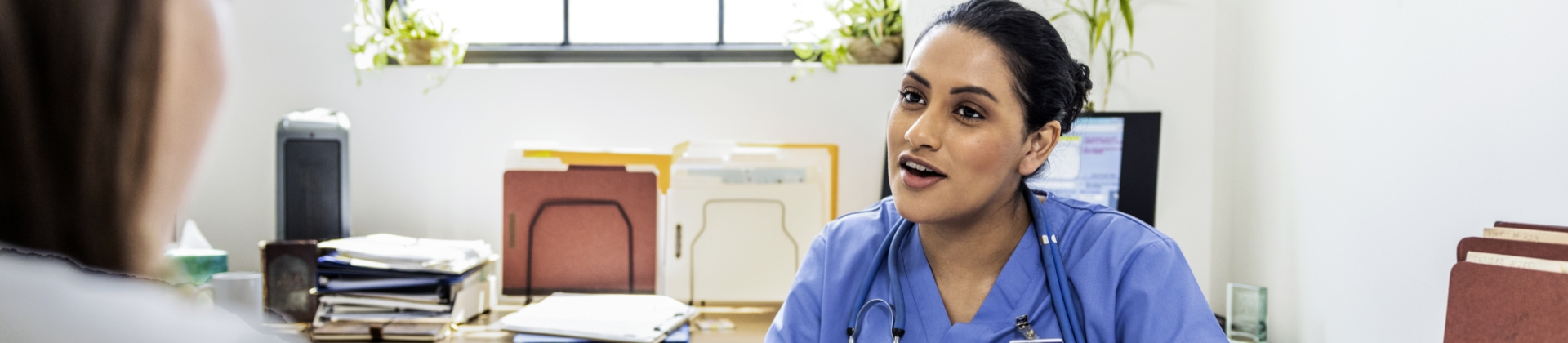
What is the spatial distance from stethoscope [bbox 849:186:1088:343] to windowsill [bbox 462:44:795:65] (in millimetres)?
970

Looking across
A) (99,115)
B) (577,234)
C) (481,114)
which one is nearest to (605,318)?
(577,234)

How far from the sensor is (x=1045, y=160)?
42.4 inches

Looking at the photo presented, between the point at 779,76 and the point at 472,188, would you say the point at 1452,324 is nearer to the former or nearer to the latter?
the point at 779,76

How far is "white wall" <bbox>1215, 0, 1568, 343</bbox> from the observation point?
863 mm

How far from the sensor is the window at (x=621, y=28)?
6.71ft

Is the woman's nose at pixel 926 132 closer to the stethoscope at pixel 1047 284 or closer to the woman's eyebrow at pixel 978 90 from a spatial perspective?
the woman's eyebrow at pixel 978 90

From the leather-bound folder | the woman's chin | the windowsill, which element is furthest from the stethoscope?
the windowsill

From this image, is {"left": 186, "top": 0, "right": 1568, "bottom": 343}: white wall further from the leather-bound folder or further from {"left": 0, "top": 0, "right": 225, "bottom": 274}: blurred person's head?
{"left": 0, "top": 0, "right": 225, "bottom": 274}: blurred person's head

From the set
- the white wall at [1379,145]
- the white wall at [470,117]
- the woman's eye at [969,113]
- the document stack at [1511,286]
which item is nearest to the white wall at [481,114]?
the white wall at [470,117]

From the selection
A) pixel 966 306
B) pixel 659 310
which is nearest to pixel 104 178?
pixel 966 306

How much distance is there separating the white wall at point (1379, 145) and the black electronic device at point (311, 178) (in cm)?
173

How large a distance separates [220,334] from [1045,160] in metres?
0.96

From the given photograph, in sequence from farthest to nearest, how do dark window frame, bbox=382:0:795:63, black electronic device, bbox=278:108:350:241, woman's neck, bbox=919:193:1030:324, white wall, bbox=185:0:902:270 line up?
dark window frame, bbox=382:0:795:63 < white wall, bbox=185:0:902:270 < black electronic device, bbox=278:108:350:241 < woman's neck, bbox=919:193:1030:324

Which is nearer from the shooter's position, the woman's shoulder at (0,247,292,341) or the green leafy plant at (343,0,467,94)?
the woman's shoulder at (0,247,292,341)
